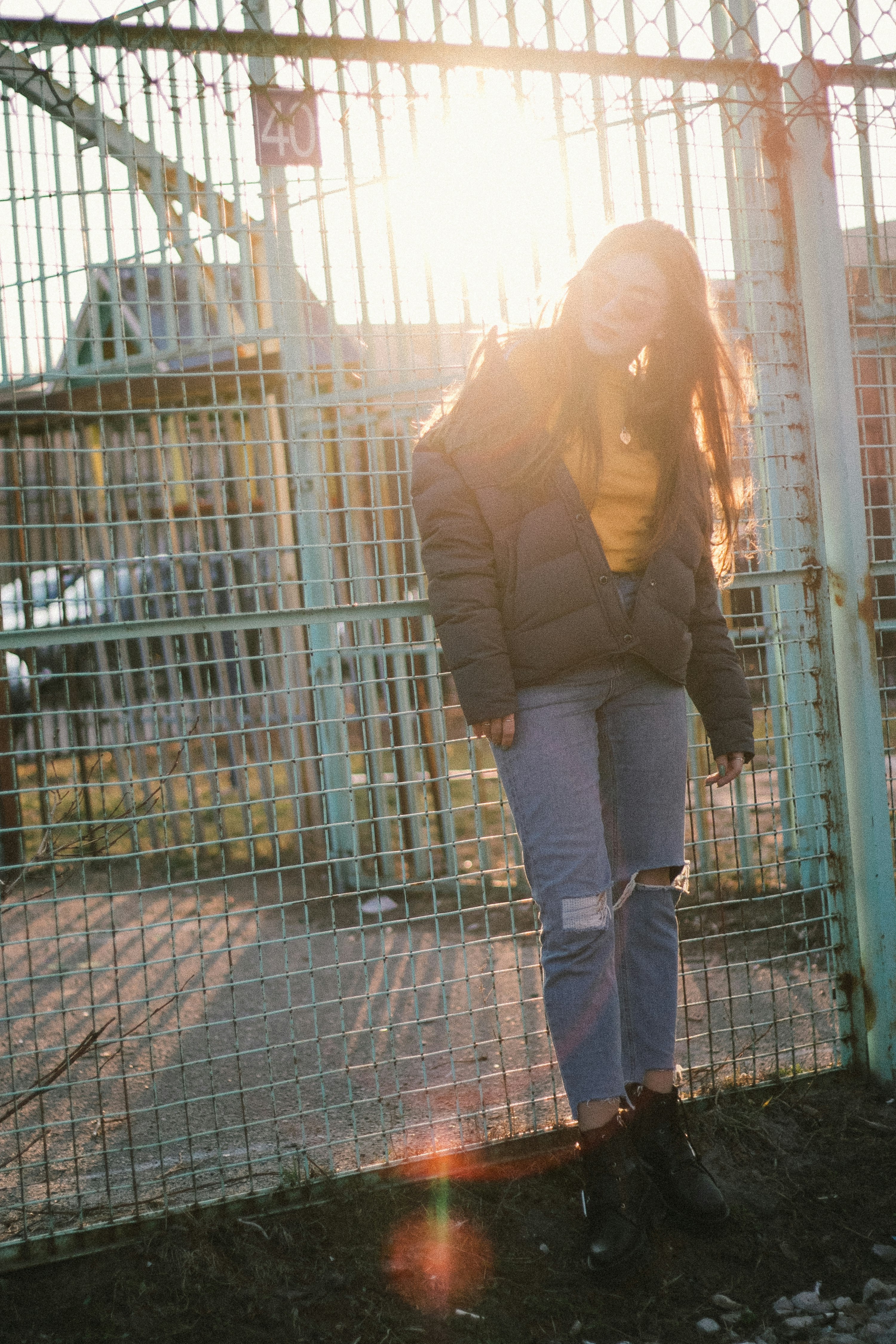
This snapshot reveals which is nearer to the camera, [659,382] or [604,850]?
[604,850]

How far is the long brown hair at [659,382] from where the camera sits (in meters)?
2.48

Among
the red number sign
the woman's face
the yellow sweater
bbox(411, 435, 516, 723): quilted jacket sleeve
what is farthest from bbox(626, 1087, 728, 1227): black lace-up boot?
the red number sign

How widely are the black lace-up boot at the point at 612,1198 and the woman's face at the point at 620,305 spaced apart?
1692mm

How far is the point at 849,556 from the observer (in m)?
3.20

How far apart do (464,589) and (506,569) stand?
119 mm

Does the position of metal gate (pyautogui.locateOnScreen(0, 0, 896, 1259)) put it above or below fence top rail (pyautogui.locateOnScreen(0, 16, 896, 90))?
below

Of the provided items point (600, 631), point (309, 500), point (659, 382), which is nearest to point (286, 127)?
point (659, 382)

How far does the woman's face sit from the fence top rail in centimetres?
78

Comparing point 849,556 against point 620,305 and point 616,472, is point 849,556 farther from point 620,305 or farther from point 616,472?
point 620,305

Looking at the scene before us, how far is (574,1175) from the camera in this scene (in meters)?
2.81

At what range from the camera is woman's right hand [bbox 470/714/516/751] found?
2426 mm

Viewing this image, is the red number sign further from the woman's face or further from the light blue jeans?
the light blue jeans

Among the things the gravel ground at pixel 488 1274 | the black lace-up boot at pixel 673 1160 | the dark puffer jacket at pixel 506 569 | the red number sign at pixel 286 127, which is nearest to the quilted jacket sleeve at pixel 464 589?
the dark puffer jacket at pixel 506 569

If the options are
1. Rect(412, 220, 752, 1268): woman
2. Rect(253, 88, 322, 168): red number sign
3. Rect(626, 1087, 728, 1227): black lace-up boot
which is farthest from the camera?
Rect(253, 88, 322, 168): red number sign
